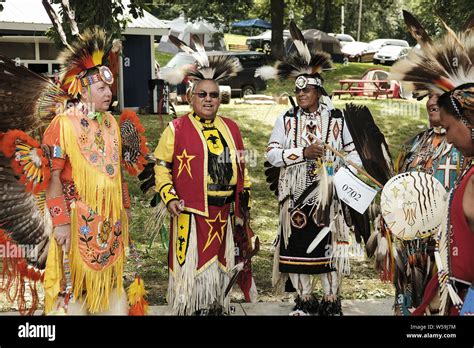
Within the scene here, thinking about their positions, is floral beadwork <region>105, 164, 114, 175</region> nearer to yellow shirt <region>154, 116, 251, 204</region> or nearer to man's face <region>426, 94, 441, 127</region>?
yellow shirt <region>154, 116, 251, 204</region>

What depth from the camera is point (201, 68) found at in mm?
4625

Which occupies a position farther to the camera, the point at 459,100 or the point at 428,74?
the point at 428,74

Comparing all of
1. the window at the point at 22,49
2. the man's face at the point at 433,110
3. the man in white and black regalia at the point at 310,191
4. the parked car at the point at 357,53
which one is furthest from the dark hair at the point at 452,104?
the parked car at the point at 357,53

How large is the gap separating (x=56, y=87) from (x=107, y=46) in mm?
439

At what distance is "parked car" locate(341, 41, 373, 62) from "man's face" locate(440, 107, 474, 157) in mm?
29525

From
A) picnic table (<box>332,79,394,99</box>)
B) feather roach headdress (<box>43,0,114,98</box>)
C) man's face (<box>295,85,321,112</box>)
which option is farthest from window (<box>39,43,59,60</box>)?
feather roach headdress (<box>43,0,114,98</box>)

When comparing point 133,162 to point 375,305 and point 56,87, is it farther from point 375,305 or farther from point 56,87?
point 375,305

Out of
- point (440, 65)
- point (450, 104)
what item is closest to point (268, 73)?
point (440, 65)

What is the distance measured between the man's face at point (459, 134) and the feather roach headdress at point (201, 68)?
7.36 ft

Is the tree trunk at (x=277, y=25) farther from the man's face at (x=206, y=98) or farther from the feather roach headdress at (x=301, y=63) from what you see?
the man's face at (x=206, y=98)

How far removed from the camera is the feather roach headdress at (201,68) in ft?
15.1

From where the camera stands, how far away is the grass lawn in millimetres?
5902
